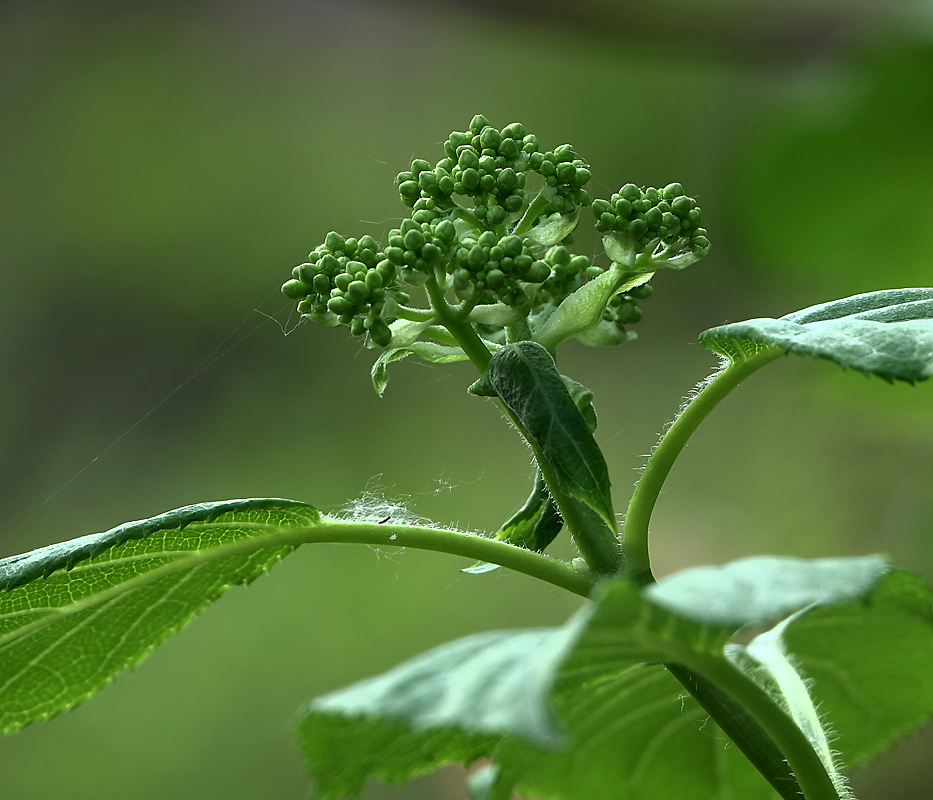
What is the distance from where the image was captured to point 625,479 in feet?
6.67

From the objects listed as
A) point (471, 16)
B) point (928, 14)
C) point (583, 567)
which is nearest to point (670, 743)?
point (583, 567)

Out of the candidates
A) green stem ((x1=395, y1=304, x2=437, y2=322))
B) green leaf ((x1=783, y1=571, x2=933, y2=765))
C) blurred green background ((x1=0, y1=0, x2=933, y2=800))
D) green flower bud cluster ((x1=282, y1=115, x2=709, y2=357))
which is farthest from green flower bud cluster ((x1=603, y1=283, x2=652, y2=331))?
blurred green background ((x1=0, y1=0, x2=933, y2=800))

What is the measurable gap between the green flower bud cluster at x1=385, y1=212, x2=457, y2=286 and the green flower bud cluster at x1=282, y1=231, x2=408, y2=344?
1 cm

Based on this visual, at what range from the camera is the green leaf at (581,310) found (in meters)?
0.48

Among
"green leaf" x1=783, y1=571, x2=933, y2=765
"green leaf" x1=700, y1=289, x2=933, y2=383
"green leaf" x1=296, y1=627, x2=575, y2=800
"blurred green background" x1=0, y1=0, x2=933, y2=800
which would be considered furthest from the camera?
"blurred green background" x1=0, y1=0, x2=933, y2=800

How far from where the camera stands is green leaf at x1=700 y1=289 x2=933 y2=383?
1.26ft

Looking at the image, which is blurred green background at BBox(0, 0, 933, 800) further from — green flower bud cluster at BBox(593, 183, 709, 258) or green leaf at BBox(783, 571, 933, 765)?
green flower bud cluster at BBox(593, 183, 709, 258)

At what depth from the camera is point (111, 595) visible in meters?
0.52

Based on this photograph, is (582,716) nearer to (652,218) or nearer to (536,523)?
(536,523)

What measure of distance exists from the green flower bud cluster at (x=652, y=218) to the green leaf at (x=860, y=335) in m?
0.07

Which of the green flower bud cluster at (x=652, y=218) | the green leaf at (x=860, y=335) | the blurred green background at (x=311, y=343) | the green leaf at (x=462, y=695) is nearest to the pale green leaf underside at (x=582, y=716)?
the green leaf at (x=462, y=695)

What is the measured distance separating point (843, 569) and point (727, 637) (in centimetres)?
8

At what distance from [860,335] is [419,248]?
0.21m

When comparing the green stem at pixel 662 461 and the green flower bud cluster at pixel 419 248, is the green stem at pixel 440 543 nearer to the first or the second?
the green stem at pixel 662 461
